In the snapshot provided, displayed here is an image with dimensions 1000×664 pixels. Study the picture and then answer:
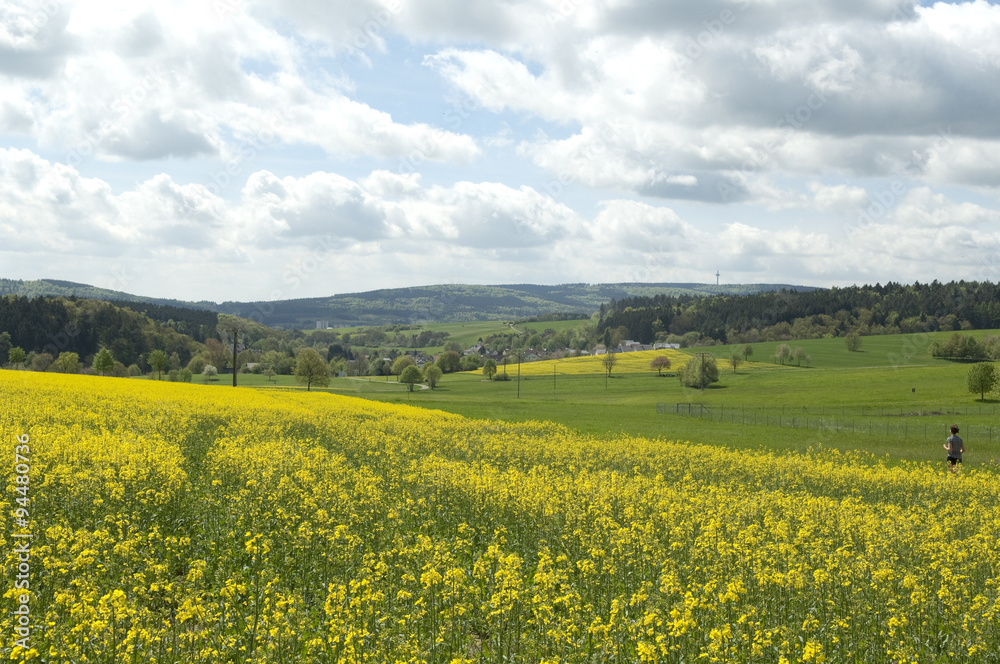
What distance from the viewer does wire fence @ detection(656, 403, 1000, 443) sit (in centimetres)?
4653

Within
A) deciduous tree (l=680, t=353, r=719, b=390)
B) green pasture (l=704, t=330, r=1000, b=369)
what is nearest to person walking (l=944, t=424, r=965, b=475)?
deciduous tree (l=680, t=353, r=719, b=390)

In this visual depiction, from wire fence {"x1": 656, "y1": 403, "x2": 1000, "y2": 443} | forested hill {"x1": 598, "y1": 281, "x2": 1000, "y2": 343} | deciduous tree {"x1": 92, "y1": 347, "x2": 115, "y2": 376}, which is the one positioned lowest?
wire fence {"x1": 656, "y1": 403, "x2": 1000, "y2": 443}

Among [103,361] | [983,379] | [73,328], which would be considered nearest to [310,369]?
[103,361]

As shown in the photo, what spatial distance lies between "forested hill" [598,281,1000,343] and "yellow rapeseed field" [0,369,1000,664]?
6226 inches

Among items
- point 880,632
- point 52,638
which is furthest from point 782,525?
point 52,638

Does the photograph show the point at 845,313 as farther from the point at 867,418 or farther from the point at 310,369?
the point at 310,369

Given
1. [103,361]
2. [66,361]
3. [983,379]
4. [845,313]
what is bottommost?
[66,361]

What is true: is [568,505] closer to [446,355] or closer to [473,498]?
[473,498]

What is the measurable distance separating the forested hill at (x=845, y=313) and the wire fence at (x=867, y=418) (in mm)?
99312

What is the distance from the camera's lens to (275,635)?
254 inches

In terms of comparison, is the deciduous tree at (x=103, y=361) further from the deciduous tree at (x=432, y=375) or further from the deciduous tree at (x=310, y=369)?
the deciduous tree at (x=432, y=375)

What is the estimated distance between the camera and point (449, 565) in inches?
347

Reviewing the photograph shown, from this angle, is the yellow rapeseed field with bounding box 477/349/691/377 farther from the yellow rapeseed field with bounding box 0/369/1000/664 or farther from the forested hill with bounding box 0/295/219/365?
the yellow rapeseed field with bounding box 0/369/1000/664

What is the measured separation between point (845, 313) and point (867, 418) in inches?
5077
